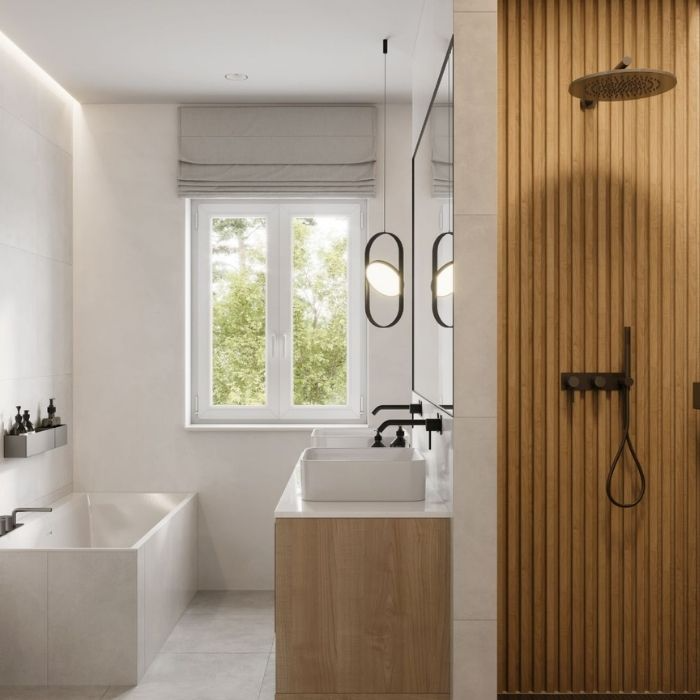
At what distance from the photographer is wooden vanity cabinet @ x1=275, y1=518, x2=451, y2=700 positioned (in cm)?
221

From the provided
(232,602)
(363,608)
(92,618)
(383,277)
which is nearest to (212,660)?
(92,618)

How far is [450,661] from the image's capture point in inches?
86.5

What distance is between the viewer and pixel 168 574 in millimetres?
3699

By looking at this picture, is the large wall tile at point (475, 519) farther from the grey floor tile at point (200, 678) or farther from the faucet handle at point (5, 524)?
the faucet handle at point (5, 524)

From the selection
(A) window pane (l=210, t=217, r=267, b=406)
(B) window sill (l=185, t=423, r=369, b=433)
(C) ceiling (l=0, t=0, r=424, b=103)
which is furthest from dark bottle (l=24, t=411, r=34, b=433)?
(C) ceiling (l=0, t=0, r=424, b=103)

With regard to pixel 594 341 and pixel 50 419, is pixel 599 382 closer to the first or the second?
pixel 594 341

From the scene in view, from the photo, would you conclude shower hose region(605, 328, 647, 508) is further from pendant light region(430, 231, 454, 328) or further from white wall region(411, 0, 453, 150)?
white wall region(411, 0, 453, 150)

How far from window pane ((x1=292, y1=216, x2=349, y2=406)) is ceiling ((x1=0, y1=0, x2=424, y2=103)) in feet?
2.45

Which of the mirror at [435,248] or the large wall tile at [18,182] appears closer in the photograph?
the mirror at [435,248]

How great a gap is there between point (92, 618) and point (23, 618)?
275 millimetres

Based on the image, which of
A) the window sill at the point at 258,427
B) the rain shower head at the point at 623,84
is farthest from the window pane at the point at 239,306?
the rain shower head at the point at 623,84

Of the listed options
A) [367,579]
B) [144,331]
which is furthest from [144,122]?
[367,579]

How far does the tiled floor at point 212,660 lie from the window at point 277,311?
1.05 metres

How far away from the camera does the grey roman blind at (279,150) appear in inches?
170
